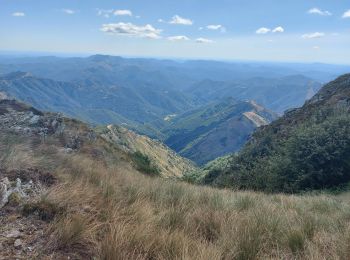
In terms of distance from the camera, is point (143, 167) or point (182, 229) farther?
point (143, 167)

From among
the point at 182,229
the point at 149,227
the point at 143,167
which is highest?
the point at 149,227

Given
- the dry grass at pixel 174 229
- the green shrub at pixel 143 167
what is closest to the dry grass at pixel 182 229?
the dry grass at pixel 174 229

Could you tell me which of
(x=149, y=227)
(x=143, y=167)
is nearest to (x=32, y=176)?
(x=149, y=227)

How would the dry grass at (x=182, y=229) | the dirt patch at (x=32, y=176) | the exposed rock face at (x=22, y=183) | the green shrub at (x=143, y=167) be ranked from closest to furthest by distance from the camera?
the dry grass at (x=182, y=229) → the exposed rock face at (x=22, y=183) → the dirt patch at (x=32, y=176) → the green shrub at (x=143, y=167)

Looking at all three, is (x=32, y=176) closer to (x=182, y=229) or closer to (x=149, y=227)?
(x=149, y=227)

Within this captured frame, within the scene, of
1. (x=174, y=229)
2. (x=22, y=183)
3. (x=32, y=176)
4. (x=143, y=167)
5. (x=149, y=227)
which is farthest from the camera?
(x=143, y=167)

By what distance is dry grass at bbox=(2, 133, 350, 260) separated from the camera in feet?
13.9

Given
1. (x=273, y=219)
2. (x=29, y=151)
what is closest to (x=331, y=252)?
(x=273, y=219)

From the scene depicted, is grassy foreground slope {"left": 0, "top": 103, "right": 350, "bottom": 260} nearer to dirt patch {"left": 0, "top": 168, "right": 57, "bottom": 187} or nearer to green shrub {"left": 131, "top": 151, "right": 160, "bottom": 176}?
dirt patch {"left": 0, "top": 168, "right": 57, "bottom": 187}

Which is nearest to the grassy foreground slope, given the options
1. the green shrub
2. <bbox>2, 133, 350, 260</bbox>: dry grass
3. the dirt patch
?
<bbox>2, 133, 350, 260</bbox>: dry grass

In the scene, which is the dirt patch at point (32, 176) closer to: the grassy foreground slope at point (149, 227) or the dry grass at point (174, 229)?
the grassy foreground slope at point (149, 227)

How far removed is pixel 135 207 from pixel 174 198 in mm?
1757

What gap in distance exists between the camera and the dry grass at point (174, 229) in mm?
4230

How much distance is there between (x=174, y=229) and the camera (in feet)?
17.4
